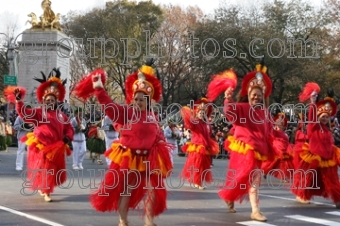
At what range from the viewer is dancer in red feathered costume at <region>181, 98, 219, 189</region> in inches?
477

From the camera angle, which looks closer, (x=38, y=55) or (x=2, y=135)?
(x=2, y=135)

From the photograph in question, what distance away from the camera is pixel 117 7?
45.7 m

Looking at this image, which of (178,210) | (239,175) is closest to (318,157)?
(239,175)

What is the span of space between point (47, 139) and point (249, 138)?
3.61 m

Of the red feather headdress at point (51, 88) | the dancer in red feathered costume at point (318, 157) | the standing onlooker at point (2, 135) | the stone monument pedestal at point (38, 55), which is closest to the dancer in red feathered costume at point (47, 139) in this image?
the red feather headdress at point (51, 88)

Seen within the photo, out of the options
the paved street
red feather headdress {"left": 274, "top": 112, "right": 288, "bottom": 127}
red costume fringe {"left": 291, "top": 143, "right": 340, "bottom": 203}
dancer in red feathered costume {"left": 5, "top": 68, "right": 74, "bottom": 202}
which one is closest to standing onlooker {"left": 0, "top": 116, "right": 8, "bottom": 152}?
the paved street

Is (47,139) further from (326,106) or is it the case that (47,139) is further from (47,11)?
(47,11)

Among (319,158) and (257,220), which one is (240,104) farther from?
(319,158)

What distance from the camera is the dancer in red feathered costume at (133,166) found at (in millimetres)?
7293

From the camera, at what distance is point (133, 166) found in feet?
24.0

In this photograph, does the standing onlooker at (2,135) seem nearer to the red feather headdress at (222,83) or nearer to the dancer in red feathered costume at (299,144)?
the dancer in red feathered costume at (299,144)

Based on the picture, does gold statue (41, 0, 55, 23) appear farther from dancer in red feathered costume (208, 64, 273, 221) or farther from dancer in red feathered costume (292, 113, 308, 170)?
dancer in red feathered costume (208, 64, 273, 221)

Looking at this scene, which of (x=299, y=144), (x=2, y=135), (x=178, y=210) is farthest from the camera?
(x=2, y=135)

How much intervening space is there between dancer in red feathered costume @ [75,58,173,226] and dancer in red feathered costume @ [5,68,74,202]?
2.51 meters
